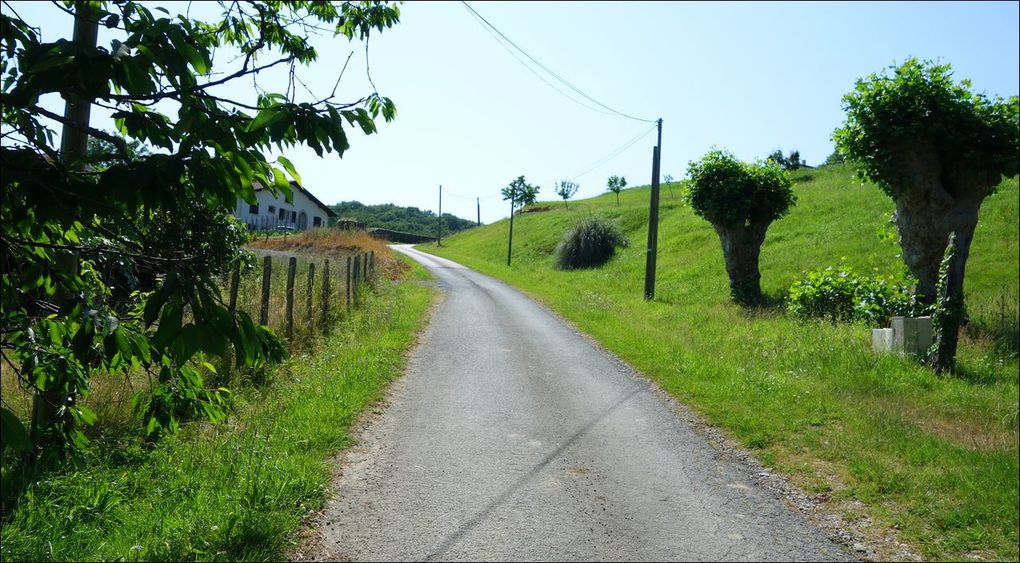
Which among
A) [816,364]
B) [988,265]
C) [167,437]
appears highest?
[988,265]

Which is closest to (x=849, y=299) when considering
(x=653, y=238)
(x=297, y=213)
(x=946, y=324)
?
(x=946, y=324)

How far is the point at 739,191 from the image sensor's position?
18.7 metres

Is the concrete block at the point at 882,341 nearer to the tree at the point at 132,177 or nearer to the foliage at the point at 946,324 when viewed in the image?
the foliage at the point at 946,324

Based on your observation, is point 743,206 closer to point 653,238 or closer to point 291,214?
point 653,238

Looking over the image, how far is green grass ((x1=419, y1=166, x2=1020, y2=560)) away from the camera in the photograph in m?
4.84

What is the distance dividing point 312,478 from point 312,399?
270cm

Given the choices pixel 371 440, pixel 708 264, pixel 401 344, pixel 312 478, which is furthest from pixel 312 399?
pixel 708 264

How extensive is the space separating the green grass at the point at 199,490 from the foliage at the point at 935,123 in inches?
408

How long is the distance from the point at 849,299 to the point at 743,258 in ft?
16.2

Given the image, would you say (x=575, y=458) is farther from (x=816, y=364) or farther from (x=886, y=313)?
(x=886, y=313)

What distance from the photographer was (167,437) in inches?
251

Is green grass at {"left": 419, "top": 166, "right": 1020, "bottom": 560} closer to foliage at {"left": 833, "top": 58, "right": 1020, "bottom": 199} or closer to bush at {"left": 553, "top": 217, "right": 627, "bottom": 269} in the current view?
foliage at {"left": 833, "top": 58, "right": 1020, "bottom": 199}

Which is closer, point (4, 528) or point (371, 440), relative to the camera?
point (4, 528)

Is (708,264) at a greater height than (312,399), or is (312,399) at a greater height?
(708,264)
